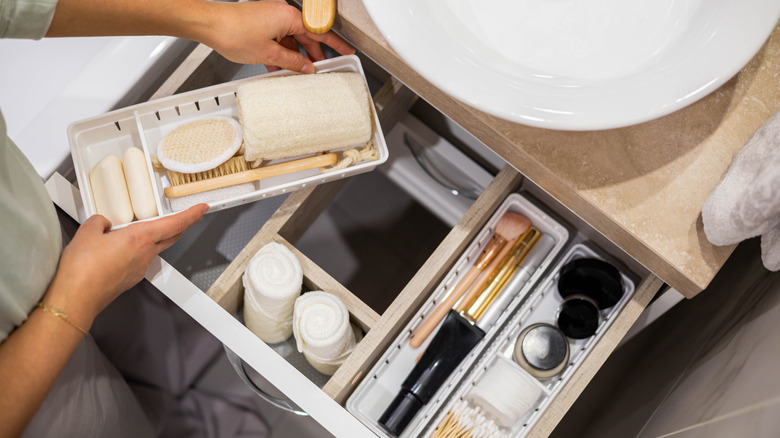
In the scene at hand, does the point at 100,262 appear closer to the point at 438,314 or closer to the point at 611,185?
the point at 438,314

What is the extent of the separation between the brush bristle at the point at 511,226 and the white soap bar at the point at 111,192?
0.47 meters

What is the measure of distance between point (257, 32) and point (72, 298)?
1.12 ft

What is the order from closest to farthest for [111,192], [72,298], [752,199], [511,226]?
[752,199] → [72,298] → [111,192] → [511,226]

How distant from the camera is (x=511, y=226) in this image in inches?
32.4

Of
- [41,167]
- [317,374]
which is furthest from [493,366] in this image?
[41,167]

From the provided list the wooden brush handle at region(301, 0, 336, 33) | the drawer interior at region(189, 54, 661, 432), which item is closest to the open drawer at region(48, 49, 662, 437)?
the drawer interior at region(189, 54, 661, 432)

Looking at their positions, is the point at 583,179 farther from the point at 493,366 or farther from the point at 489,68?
the point at 493,366

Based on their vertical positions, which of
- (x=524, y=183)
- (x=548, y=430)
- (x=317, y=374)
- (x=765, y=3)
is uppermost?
(x=765, y=3)

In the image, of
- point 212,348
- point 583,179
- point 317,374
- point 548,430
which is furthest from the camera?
point 212,348

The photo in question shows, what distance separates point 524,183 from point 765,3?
39 cm

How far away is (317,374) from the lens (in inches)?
34.0

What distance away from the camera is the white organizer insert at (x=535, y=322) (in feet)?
2.43

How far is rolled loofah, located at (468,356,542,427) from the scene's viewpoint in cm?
74

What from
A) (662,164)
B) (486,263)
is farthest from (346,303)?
(662,164)
